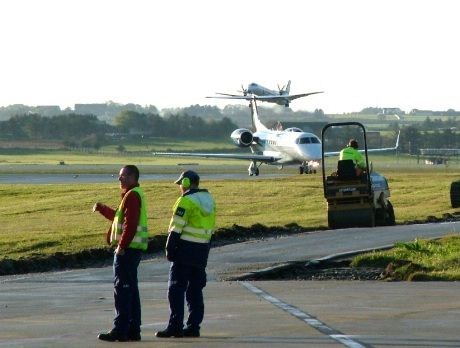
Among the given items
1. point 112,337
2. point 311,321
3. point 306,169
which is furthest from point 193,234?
→ point 306,169

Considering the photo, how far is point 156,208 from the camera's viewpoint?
4891cm

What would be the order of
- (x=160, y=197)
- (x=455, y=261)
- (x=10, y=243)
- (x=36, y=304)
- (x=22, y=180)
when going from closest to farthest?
(x=36, y=304) < (x=455, y=261) < (x=10, y=243) < (x=160, y=197) < (x=22, y=180)

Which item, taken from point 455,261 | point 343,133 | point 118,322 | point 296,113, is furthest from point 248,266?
point 296,113

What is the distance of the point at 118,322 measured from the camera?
15.1 meters

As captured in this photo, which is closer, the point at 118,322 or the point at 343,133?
the point at 118,322

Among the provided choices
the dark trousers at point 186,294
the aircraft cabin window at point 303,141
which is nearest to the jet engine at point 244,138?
the aircraft cabin window at point 303,141

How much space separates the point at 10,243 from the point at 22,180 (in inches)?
1923

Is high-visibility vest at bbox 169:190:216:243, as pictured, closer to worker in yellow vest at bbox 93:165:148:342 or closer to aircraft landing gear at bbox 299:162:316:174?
worker in yellow vest at bbox 93:165:148:342

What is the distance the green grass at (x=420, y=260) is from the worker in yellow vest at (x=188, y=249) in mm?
8056

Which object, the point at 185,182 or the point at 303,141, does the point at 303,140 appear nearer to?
the point at 303,141

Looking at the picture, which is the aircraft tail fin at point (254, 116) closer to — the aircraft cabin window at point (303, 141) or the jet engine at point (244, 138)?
the jet engine at point (244, 138)

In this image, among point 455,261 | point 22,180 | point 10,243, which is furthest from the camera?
point 22,180

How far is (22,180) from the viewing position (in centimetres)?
8056

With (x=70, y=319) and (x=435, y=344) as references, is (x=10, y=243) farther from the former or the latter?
(x=435, y=344)
